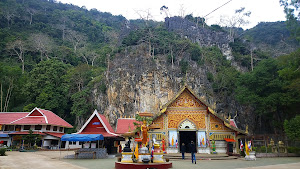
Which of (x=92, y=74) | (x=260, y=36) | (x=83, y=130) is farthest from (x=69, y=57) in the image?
(x=260, y=36)

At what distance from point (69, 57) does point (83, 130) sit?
1463 inches

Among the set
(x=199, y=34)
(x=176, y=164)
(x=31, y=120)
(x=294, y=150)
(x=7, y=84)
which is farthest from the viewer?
(x=199, y=34)

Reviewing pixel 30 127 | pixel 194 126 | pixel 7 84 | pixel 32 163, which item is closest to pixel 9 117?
pixel 30 127

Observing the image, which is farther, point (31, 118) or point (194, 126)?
point (31, 118)

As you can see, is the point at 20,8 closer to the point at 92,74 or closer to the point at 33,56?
the point at 33,56

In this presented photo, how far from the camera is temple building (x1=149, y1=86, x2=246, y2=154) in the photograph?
1703 cm

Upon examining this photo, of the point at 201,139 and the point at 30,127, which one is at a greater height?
the point at 30,127

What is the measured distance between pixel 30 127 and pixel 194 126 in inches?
896

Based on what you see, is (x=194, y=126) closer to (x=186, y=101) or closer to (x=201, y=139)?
(x=201, y=139)

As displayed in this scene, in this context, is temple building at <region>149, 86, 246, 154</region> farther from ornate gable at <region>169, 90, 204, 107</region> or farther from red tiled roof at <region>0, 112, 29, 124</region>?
red tiled roof at <region>0, 112, 29, 124</region>

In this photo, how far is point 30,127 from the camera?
29094mm

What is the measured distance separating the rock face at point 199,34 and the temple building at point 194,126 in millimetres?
33297

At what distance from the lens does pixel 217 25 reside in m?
58.2

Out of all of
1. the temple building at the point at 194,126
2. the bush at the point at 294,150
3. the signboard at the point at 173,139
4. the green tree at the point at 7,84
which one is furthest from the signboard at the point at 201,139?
the green tree at the point at 7,84
